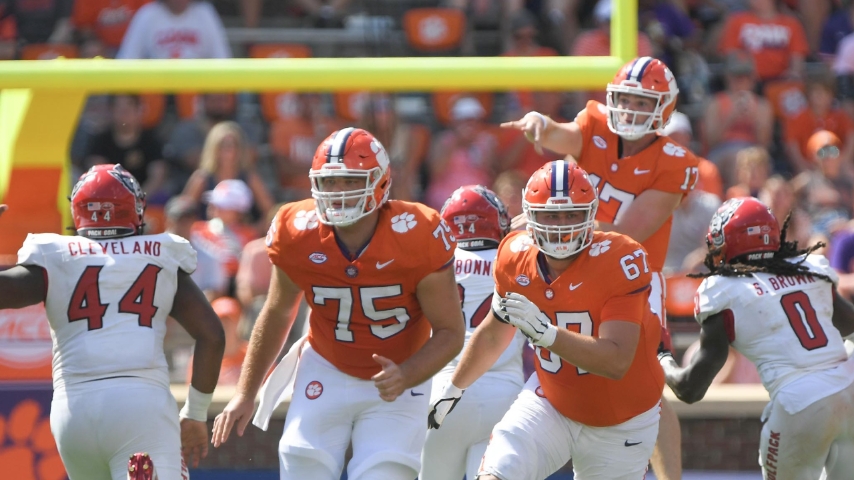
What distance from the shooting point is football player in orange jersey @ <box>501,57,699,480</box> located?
231 inches

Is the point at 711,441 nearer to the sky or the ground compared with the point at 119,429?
nearer to the ground

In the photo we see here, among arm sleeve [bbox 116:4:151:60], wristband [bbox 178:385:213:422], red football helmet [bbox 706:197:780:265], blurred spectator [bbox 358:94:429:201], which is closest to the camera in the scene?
wristband [bbox 178:385:213:422]

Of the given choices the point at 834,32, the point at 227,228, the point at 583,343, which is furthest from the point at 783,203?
the point at 583,343

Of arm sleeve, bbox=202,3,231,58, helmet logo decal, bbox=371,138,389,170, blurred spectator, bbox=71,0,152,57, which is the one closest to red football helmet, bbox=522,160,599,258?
helmet logo decal, bbox=371,138,389,170

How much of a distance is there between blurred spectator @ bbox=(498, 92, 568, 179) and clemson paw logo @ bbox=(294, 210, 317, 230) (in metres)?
4.54

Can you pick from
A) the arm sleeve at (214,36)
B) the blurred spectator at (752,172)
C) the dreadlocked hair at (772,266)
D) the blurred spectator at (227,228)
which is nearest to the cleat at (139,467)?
the dreadlocked hair at (772,266)

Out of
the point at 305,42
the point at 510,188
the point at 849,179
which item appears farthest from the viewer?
the point at 305,42

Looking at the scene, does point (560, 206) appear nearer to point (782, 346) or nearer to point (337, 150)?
point (337, 150)

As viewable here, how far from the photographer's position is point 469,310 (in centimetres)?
595

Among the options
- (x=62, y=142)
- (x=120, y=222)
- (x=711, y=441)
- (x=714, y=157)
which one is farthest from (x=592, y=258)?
(x=714, y=157)

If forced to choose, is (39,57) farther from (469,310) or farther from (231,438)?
(469,310)

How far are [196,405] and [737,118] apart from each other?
624 centimetres

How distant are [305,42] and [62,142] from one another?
4469 mm

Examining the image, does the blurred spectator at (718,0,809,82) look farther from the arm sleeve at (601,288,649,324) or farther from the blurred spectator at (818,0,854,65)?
the arm sleeve at (601,288,649,324)
